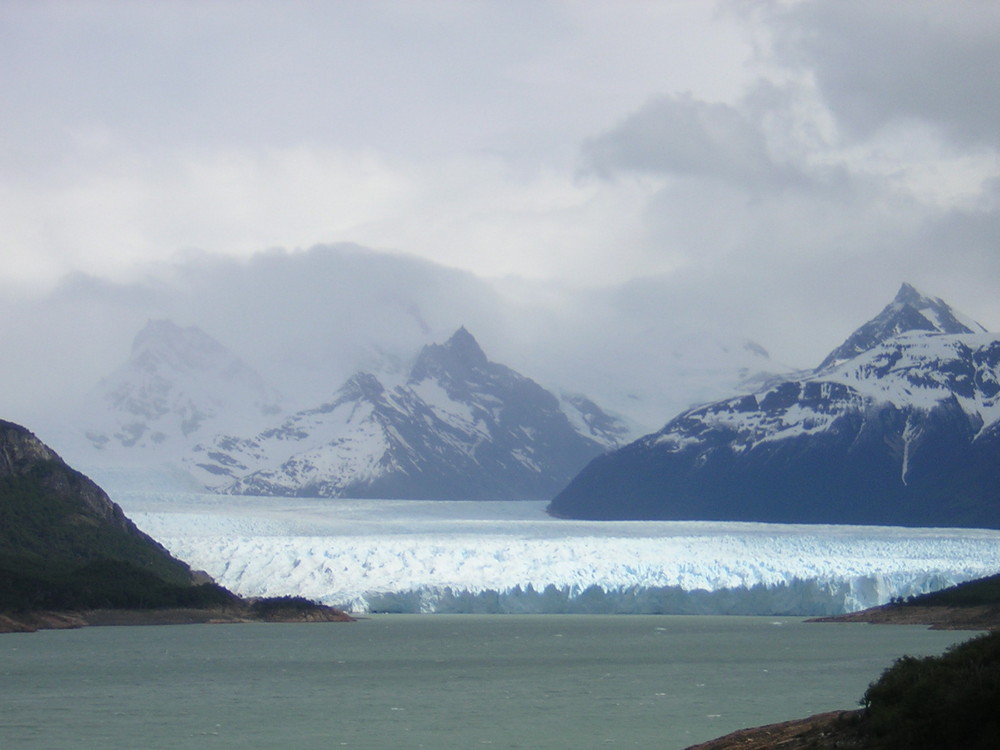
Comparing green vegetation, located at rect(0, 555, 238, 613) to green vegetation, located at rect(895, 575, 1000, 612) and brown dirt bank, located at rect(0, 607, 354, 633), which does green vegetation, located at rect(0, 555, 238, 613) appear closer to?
brown dirt bank, located at rect(0, 607, 354, 633)

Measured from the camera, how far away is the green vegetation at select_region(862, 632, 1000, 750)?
20.3m

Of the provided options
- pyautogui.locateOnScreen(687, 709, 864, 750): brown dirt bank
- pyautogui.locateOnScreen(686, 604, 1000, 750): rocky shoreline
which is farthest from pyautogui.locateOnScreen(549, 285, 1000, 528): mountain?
pyautogui.locateOnScreen(687, 709, 864, 750): brown dirt bank

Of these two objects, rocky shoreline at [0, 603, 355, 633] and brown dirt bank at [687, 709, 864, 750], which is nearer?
brown dirt bank at [687, 709, 864, 750]

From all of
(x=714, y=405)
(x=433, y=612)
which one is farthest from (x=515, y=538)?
(x=714, y=405)

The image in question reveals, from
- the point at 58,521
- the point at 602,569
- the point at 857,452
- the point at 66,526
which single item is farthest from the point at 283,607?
the point at 857,452

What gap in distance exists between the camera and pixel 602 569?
3430 inches

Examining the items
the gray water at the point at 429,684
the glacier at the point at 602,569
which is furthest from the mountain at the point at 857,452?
the gray water at the point at 429,684

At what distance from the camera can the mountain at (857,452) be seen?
142500 millimetres

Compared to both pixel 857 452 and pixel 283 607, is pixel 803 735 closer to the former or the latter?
pixel 283 607

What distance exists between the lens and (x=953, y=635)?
66.2m

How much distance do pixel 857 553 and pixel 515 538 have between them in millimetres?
21725

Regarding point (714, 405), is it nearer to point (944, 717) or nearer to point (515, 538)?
point (515, 538)

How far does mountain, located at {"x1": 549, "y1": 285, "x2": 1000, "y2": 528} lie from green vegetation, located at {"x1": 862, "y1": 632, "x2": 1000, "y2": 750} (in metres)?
115

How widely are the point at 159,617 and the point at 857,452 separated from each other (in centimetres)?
8609
